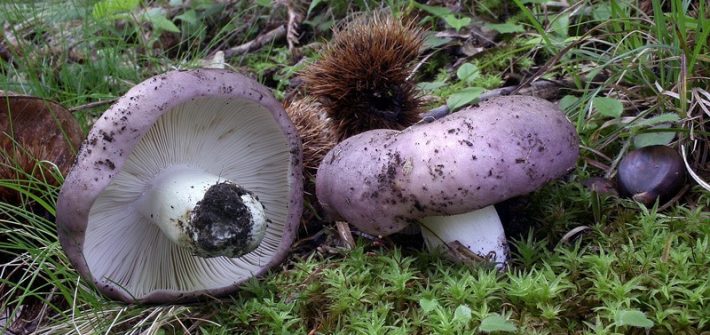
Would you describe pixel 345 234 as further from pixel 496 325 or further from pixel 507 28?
pixel 507 28

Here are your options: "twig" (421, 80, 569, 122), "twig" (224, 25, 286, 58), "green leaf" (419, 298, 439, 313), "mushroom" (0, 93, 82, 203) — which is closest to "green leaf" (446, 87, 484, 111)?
"twig" (421, 80, 569, 122)

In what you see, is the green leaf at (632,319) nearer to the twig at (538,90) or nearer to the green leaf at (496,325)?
the green leaf at (496,325)

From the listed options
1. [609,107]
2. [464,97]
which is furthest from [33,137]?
[609,107]

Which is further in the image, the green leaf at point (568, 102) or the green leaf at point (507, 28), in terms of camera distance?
the green leaf at point (507, 28)

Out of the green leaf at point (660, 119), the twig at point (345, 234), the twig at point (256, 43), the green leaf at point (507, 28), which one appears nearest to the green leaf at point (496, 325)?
the twig at point (345, 234)

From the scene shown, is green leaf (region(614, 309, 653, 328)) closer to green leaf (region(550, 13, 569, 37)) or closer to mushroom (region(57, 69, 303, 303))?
mushroom (region(57, 69, 303, 303))
